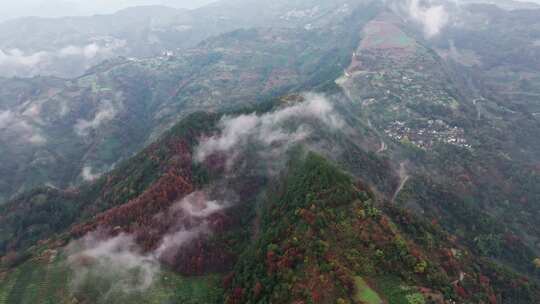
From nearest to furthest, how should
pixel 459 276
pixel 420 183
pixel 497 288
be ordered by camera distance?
pixel 459 276, pixel 497 288, pixel 420 183

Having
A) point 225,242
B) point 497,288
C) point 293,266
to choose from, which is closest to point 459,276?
point 497,288

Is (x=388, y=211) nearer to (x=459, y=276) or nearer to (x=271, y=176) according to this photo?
(x=459, y=276)

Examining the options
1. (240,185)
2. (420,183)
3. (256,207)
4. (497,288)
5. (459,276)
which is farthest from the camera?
(420,183)

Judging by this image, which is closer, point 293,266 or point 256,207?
point 293,266

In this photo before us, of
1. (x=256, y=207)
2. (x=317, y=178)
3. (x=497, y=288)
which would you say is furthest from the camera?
(x=256, y=207)

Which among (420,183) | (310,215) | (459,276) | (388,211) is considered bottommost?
(420,183)

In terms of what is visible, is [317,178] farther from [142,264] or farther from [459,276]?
[142,264]

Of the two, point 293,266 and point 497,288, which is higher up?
point 293,266

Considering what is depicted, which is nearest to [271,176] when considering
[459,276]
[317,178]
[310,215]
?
[317,178]

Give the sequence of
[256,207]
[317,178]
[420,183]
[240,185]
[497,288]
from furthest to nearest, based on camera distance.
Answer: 1. [420,183]
2. [240,185]
3. [256,207]
4. [317,178]
5. [497,288]
